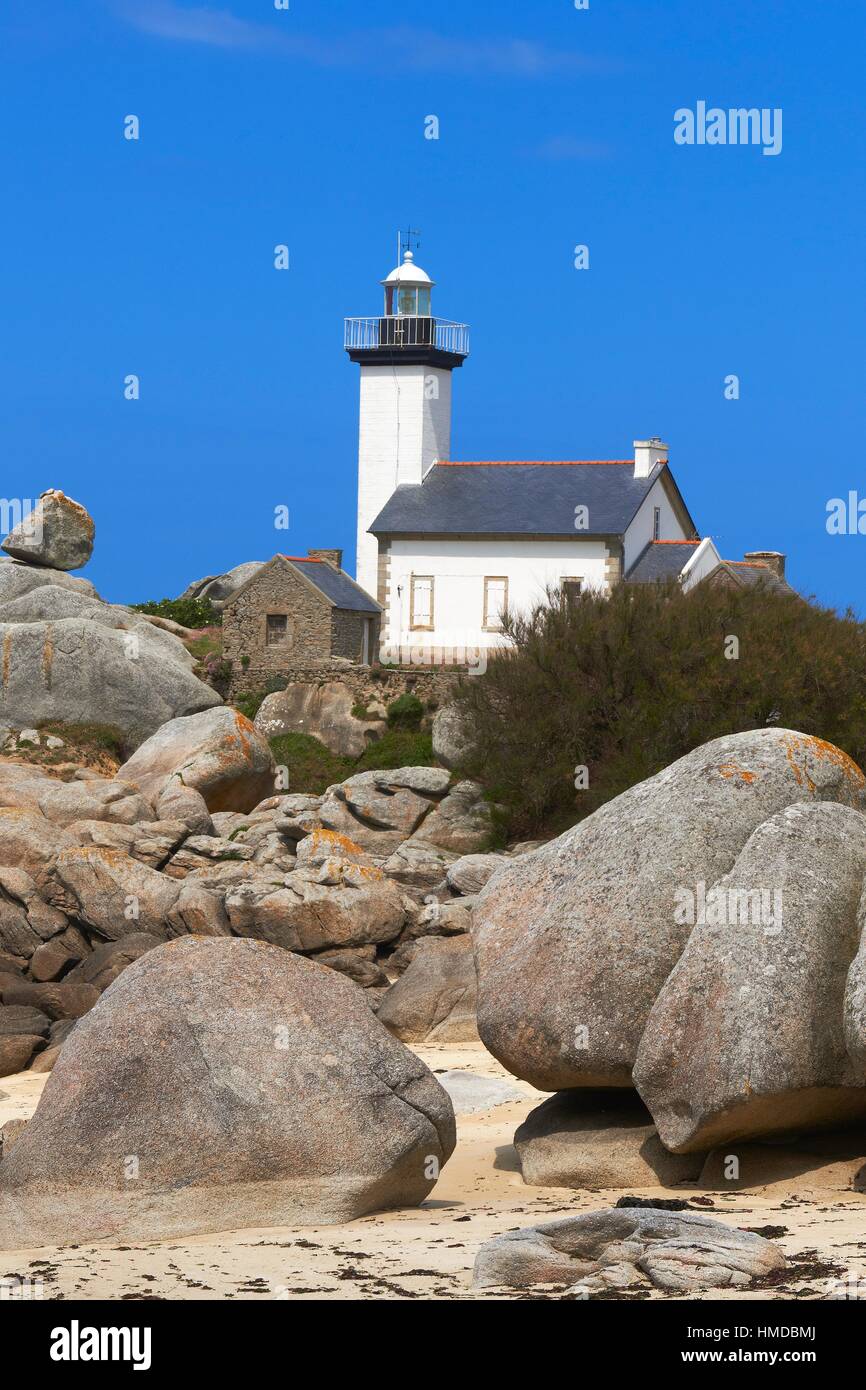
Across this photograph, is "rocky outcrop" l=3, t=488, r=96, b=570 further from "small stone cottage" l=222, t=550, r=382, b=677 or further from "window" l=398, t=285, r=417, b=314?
"window" l=398, t=285, r=417, b=314

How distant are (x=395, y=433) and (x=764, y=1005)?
46.7m

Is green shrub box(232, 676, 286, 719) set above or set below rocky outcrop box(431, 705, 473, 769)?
above

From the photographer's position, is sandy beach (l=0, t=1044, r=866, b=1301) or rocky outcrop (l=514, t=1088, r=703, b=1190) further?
rocky outcrop (l=514, t=1088, r=703, b=1190)

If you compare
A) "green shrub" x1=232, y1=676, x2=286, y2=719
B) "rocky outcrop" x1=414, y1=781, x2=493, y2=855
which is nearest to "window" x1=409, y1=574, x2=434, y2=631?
"green shrub" x1=232, y1=676, x2=286, y2=719

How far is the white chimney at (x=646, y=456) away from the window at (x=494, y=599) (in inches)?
205

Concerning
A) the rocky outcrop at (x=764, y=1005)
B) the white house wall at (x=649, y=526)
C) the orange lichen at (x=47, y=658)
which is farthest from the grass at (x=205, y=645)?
the rocky outcrop at (x=764, y=1005)

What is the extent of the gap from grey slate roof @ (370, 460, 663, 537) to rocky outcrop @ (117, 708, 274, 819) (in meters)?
17.4

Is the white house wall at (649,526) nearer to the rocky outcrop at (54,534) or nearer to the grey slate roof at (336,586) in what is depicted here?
the grey slate roof at (336,586)

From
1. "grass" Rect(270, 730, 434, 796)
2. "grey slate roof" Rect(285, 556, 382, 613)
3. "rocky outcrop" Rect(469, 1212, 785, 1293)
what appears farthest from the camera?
"grey slate roof" Rect(285, 556, 382, 613)

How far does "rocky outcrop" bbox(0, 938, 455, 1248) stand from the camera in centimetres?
1105

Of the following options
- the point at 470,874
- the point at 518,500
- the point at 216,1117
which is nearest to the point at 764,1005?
the point at 216,1117

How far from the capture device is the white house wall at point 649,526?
5222cm
